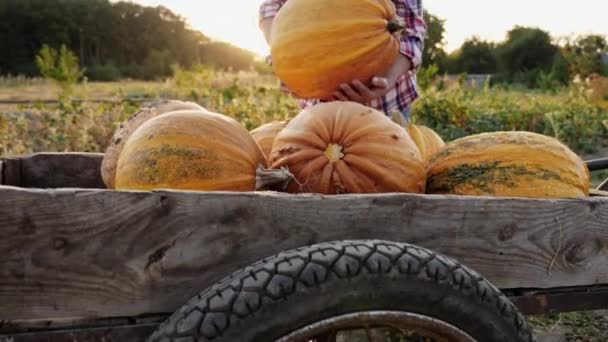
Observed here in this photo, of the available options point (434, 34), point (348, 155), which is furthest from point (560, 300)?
point (434, 34)

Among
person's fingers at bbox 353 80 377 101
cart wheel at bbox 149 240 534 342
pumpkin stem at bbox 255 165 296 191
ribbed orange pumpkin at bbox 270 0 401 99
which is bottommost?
cart wheel at bbox 149 240 534 342

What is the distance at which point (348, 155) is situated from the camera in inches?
63.4

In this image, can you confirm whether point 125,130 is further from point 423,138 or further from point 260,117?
point 260,117

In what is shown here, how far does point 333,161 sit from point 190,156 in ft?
1.24

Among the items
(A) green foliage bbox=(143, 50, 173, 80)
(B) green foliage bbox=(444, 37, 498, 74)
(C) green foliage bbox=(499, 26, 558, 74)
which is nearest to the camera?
(C) green foliage bbox=(499, 26, 558, 74)

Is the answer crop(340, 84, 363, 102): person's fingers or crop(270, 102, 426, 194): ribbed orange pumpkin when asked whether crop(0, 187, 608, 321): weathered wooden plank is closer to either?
crop(270, 102, 426, 194): ribbed orange pumpkin

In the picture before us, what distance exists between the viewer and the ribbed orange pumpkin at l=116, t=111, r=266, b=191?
1.54m

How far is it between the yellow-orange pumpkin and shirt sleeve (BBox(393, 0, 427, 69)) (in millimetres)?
979

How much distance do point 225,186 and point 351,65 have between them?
0.75 metres

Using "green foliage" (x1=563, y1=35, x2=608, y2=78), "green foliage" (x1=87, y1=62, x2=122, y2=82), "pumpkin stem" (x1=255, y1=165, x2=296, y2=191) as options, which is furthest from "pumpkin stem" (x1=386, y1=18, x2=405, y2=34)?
"green foliage" (x1=87, y1=62, x2=122, y2=82)

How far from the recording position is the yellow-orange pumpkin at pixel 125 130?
188 centimetres

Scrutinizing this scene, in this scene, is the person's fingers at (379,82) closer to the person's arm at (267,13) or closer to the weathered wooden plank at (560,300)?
the person's arm at (267,13)

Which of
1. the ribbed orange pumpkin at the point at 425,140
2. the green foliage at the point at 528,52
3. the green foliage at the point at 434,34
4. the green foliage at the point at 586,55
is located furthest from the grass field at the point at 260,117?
the green foliage at the point at 528,52

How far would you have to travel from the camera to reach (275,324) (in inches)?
44.0
